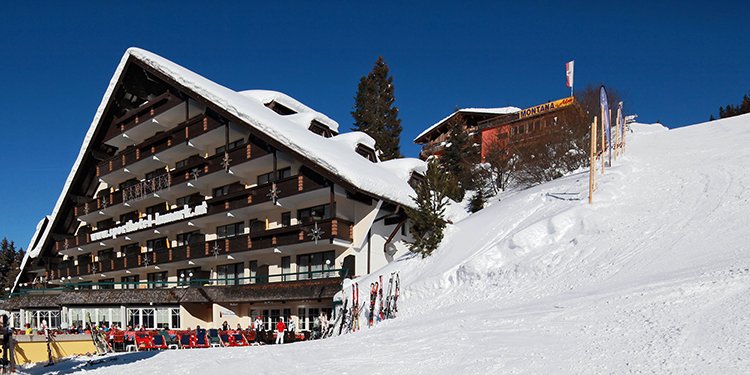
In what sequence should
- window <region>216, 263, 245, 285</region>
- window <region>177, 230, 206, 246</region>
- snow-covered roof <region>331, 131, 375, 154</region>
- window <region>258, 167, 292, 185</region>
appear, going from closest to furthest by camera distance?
window <region>258, 167, 292, 185</region>, window <region>216, 263, 245, 285</region>, window <region>177, 230, 206, 246</region>, snow-covered roof <region>331, 131, 375, 154</region>

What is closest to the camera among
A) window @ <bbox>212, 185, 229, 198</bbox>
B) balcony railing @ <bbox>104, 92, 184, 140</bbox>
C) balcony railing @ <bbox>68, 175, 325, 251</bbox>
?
balcony railing @ <bbox>68, 175, 325, 251</bbox>

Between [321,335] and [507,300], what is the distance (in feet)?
30.9

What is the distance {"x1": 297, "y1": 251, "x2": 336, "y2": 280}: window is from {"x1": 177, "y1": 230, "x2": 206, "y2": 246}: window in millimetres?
6950

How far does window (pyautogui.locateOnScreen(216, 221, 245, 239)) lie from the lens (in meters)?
32.4

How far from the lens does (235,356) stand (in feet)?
43.1

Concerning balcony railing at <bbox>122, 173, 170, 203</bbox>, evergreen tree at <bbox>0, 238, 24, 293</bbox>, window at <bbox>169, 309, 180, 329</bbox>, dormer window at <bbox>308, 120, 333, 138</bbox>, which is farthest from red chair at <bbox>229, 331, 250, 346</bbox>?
evergreen tree at <bbox>0, 238, 24, 293</bbox>

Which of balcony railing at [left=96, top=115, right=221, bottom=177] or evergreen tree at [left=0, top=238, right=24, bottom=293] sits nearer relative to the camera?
balcony railing at [left=96, top=115, right=221, bottom=177]

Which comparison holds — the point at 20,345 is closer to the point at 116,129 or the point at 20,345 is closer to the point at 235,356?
the point at 235,356

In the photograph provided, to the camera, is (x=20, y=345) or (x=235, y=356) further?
(x=20, y=345)

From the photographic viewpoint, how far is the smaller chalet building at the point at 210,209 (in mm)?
27016

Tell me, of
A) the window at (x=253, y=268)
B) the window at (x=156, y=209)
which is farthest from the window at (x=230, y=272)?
the window at (x=156, y=209)

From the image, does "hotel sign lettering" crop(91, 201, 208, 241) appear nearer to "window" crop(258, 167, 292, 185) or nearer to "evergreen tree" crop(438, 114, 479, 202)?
"window" crop(258, 167, 292, 185)

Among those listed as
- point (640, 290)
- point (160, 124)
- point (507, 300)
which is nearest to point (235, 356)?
point (507, 300)

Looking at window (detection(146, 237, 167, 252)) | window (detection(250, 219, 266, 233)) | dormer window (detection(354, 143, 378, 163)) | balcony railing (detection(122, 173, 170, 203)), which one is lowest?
window (detection(146, 237, 167, 252))
